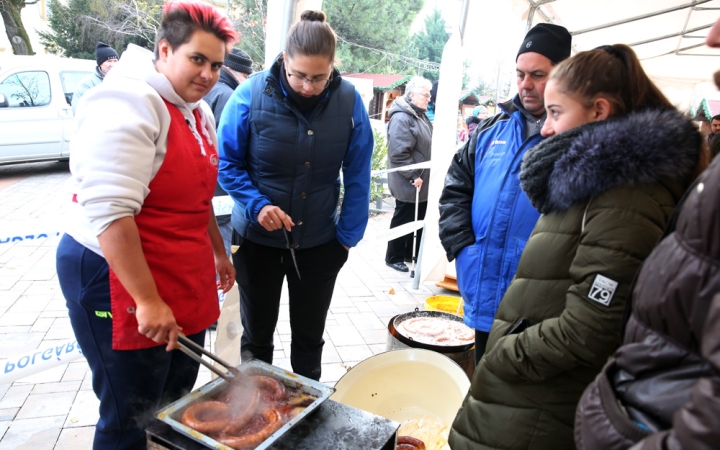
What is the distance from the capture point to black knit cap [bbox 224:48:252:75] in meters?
3.91

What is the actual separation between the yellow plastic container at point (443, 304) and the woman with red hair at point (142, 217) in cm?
264

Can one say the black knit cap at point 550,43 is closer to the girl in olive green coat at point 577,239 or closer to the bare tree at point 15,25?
the girl in olive green coat at point 577,239

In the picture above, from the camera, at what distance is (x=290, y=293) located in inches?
108

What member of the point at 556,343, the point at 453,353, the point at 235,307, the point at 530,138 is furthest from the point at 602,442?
the point at 235,307

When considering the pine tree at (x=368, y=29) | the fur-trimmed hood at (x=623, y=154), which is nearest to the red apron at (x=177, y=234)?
the fur-trimmed hood at (x=623, y=154)

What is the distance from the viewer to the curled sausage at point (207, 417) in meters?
1.63

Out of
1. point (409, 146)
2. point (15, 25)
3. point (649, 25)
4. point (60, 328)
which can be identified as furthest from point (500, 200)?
point (15, 25)

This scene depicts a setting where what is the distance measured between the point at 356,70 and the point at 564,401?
89.3 ft

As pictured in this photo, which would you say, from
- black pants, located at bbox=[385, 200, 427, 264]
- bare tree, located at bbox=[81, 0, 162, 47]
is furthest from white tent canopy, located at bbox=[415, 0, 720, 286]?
bare tree, located at bbox=[81, 0, 162, 47]

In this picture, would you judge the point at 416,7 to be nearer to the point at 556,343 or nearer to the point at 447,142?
the point at 447,142

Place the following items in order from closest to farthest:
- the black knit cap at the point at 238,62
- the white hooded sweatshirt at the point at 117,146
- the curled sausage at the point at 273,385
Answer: the white hooded sweatshirt at the point at 117,146
the curled sausage at the point at 273,385
the black knit cap at the point at 238,62

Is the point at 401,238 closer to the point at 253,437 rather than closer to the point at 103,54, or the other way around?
the point at 103,54

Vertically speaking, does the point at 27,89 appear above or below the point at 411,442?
above

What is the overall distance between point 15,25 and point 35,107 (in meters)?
9.69
